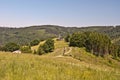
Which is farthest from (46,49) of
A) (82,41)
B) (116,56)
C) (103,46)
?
(116,56)

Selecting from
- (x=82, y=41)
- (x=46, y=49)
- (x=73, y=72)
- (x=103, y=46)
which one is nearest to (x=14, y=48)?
(x=46, y=49)

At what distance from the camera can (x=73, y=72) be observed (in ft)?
36.9

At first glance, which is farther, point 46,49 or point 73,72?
point 46,49

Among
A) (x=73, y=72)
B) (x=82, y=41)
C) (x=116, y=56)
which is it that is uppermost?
(x=73, y=72)

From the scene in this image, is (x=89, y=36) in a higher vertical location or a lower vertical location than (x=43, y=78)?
lower

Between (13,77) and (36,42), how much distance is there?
18060 centimetres

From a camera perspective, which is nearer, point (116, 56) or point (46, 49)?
point (46, 49)

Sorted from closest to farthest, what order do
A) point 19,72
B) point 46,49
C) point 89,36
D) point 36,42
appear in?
point 19,72 < point 46,49 < point 89,36 < point 36,42

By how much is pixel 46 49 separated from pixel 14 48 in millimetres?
26220

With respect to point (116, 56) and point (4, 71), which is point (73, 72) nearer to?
point (4, 71)

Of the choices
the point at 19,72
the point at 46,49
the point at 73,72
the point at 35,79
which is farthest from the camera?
the point at 46,49

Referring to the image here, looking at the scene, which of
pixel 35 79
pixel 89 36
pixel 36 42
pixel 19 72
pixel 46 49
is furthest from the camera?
pixel 36 42

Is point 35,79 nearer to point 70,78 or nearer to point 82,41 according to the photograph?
point 70,78

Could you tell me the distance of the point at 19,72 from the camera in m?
10.1
